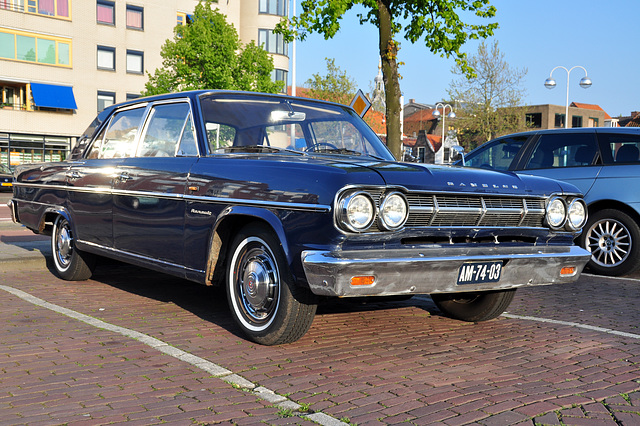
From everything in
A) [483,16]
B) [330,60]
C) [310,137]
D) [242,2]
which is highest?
[242,2]

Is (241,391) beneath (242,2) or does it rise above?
beneath

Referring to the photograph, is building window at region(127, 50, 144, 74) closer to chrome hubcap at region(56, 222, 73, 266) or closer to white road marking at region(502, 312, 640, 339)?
chrome hubcap at region(56, 222, 73, 266)

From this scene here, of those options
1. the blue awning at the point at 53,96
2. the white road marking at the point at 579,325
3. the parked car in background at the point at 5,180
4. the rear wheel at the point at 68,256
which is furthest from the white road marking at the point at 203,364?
the blue awning at the point at 53,96

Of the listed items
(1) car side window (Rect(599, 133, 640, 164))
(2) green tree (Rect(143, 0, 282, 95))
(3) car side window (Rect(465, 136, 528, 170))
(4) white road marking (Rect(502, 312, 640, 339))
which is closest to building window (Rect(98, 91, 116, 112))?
(2) green tree (Rect(143, 0, 282, 95))

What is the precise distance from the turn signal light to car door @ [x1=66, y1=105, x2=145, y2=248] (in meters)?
3.01

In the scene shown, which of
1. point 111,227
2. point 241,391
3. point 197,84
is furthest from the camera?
point 197,84

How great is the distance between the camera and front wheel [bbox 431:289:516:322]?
5.67 m

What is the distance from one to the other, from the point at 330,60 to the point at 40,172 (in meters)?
39.3

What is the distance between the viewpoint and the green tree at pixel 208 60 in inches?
1453

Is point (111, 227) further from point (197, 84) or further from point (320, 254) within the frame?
point (197, 84)

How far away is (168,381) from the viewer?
13.1ft

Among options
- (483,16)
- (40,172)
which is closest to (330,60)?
(483,16)

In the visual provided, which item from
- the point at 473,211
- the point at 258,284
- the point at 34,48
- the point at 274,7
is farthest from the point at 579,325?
the point at 274,7

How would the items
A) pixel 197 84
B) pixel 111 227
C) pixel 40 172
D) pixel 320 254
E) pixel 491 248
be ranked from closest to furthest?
pixel 320 254
pixel 491 248
pixel 111 227
pixel 40 172
pixel 197 84
